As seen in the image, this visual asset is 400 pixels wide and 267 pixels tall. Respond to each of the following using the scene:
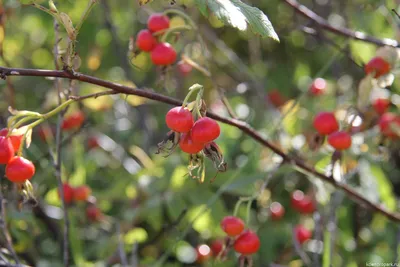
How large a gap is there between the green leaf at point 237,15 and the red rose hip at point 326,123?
2.15ft

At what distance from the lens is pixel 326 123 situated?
1.74m

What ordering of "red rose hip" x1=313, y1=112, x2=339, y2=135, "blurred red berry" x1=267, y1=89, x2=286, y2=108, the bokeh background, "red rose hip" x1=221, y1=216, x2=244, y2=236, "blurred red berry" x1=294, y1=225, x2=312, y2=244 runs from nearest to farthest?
1. "red rose hip" x1=221, y1=216, x2=244, y2=236
2. "red rose hip" x1=313, y1=112, x2=339, y2=135
3. the bokeh background
4. "blurred red berry" x1=294, y1=225, x2=312, y2=244
5. "blurred red berry" x1=267, y1=89, x2=286, y2=108

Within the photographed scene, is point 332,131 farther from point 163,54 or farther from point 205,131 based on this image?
point 205,131

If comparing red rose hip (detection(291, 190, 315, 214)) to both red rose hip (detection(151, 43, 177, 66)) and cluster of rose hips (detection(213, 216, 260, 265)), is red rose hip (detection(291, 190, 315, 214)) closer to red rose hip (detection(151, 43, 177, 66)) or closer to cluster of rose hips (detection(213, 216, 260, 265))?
cluster of rose hips (detection(213, 216, 260, 265))

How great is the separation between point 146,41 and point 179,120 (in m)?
0.56

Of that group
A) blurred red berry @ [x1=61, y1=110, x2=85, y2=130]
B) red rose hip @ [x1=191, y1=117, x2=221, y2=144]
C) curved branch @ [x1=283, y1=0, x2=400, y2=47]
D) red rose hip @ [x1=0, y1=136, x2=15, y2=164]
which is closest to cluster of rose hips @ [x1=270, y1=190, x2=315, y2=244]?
curved branch @ [x1=283, y1=0, x2=400, y2=47]

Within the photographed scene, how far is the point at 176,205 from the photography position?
2027 mm

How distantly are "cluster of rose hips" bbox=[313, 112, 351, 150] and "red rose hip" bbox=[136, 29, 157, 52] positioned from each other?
549 millimetres

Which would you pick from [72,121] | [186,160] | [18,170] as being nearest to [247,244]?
[18,170]

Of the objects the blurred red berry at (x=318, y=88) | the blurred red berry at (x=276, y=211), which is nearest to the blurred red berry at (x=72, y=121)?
the blurred red berry at (x=276, y=211)

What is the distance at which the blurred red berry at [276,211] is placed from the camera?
7.48ft

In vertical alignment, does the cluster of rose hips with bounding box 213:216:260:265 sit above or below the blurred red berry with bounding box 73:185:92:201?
above

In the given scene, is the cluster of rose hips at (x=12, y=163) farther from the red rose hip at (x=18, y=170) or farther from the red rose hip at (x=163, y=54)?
the red rose hip at (x=163, y=54)

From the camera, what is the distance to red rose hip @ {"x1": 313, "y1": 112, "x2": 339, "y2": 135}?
174 cm
